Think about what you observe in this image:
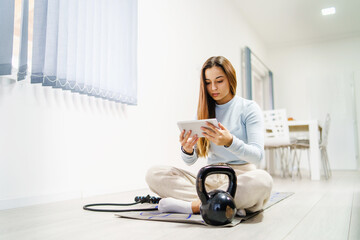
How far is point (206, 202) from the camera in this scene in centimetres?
120

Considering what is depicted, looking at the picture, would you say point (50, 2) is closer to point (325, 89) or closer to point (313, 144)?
point (313, 144)

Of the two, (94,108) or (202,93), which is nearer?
(202,93)

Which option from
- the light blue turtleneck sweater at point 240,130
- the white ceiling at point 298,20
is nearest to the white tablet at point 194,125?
the light blue turtleneck sweater at point 240,130

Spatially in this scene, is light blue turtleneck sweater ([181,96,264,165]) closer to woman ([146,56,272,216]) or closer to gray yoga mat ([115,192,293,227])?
woman ([146,56,272,216])

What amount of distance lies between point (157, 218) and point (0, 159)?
95 centimetres

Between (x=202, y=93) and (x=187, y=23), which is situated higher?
(x=187, y=23)

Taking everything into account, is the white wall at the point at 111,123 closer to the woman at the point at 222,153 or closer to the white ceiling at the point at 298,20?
the woman at the point at 222,153

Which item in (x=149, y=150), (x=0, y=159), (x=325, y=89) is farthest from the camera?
(x=325, y=89)

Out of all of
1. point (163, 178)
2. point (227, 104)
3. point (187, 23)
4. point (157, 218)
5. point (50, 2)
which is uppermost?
point (187, 23)

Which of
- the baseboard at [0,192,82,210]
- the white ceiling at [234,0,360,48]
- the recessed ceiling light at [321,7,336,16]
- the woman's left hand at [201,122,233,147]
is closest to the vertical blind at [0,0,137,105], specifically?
the baseboard at [0,192,82,210]

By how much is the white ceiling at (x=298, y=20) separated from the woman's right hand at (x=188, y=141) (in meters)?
4.22

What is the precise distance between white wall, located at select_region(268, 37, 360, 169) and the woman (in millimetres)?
5412

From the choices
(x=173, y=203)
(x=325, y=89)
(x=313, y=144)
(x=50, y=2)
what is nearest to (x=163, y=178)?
(x=173, y=203)

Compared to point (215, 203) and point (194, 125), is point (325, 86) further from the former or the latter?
point (215, 203)
